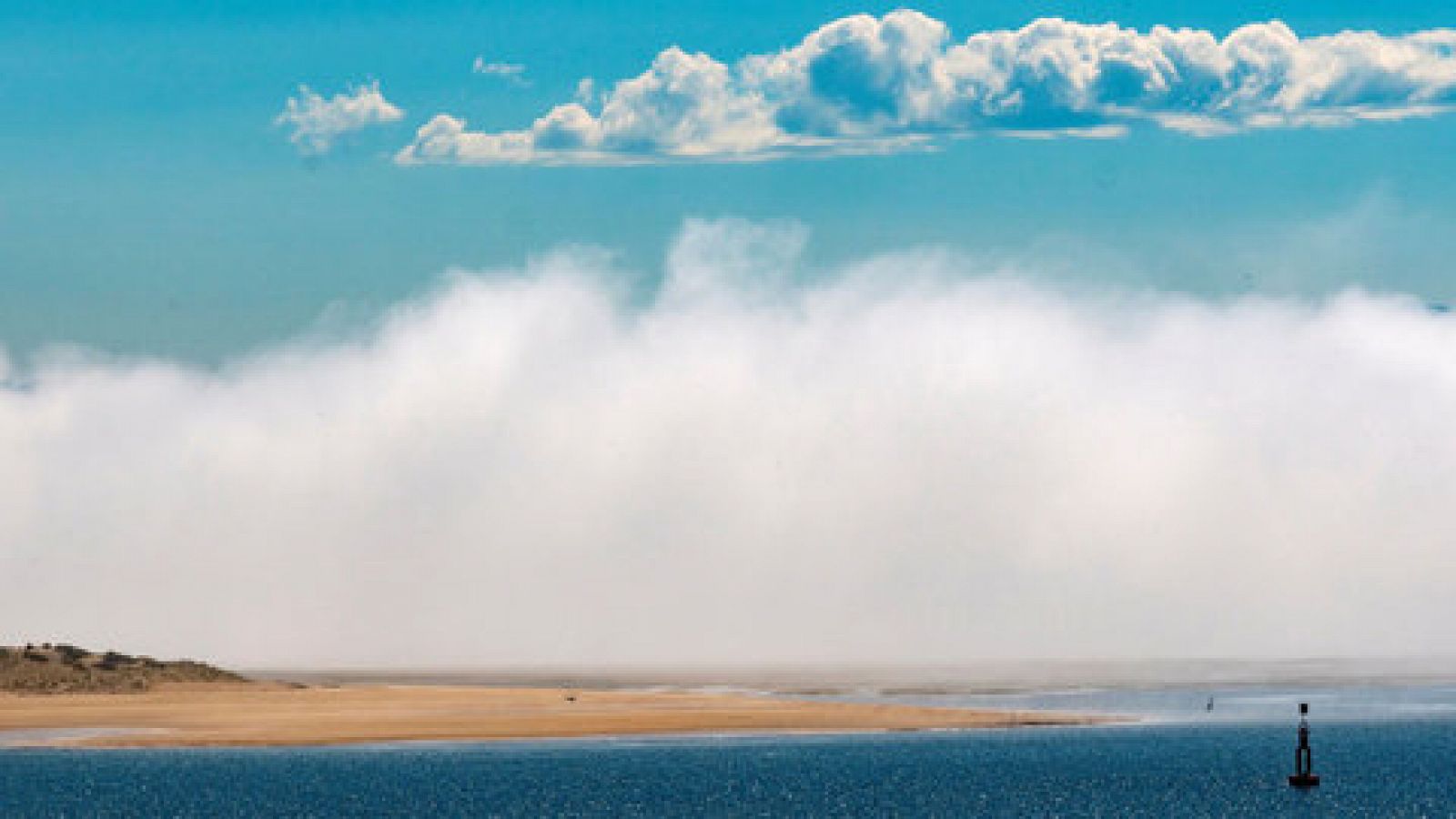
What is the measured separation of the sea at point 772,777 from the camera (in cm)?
11388

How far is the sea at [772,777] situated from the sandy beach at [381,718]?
642cm

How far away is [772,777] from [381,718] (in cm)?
5367

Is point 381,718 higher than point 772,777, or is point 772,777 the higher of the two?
point 381,718

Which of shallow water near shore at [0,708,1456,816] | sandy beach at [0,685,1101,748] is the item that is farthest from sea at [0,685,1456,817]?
sandy beach at [0,685,1101,748]

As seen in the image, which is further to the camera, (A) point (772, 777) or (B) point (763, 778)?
(A) point (772, 777)

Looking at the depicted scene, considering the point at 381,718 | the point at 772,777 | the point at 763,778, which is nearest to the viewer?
the point at 763,778

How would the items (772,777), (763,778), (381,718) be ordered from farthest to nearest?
1. (381,718)
2. (772,777)
3. (763,778)

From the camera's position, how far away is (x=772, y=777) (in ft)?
424

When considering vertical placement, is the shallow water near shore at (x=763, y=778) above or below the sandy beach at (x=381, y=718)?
below

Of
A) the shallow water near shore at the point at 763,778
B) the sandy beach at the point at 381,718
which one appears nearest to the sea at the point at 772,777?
the shallow water near shore at the point at 763,778

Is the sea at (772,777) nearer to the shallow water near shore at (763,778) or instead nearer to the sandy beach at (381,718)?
the shallow water near shore at (763,778)

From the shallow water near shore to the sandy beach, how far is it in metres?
6.32

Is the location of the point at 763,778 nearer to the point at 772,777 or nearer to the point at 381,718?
the point at 772,777

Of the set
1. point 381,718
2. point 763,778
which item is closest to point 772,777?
point 763,778
